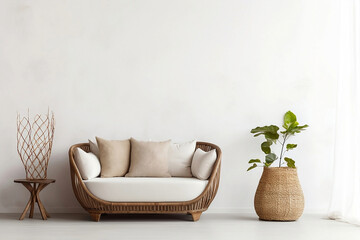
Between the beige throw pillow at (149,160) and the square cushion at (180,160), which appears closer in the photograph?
the beige throw pillow at (149,160)

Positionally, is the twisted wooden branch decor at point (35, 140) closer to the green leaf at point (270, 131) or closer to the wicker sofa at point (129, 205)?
the wicker sofa at point (129, 205)

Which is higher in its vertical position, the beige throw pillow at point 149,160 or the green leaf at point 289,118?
the green leaf at point 289,118

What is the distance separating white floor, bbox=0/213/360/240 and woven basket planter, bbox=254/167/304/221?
0.15 m

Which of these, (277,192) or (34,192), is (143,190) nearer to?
(34,192)

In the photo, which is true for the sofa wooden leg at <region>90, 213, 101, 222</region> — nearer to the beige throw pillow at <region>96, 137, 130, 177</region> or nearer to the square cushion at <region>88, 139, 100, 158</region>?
the beige throw pillow at <region>96, 137, 130, 177</region>

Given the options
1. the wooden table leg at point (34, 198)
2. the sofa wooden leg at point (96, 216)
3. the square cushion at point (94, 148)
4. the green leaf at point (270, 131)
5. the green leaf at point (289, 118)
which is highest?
the green leaf at point (289, 118)

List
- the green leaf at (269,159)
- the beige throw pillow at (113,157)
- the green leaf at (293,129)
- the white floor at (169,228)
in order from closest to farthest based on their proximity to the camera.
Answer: the white floor at (169,228) → the beige throw pillow at (113,157) → the green leaf at (269,159) → the green leaf at (293,129)

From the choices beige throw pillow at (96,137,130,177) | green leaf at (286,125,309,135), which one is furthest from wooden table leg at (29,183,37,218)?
green leaf at (286,125,309,135)

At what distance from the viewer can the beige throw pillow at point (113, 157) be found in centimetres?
580

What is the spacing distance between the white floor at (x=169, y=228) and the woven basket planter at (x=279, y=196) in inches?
5.9

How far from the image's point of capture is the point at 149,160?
230 inches

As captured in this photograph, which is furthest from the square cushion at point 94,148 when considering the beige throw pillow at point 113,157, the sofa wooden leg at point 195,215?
the sofa wooden leg at point 195,215

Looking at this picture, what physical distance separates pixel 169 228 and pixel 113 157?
1.19 m

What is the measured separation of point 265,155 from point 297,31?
1.62 m
